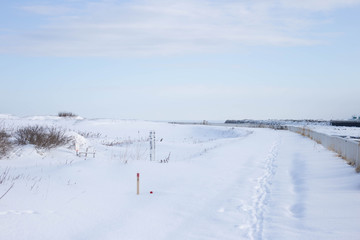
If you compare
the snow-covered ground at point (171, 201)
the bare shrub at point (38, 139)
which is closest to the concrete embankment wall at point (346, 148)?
the snow-covered ground at point (171, 201)

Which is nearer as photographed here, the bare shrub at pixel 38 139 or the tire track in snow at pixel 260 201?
the tire track in snow at pixel 260 201

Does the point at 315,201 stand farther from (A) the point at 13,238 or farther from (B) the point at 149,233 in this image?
(A) the point at 13,238

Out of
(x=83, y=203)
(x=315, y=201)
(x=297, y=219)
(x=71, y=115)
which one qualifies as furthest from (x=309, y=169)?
(x=71, y=115)

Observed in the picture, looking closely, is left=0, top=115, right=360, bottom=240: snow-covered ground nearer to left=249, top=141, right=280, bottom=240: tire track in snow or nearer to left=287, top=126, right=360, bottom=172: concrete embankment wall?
left=249, top=141, right=280, bottom=240: tire track in snow

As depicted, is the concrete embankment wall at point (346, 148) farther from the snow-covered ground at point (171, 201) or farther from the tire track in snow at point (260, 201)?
the tire track in snow at point (260, 201)

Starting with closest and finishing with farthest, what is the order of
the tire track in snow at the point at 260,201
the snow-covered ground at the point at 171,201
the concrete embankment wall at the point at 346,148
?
the snow-covered ground at the point at 171,201 → the tire track in snow at the point at 260,201 → the concrete embankment wall at the point at 346,148

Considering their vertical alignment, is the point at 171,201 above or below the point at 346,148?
below

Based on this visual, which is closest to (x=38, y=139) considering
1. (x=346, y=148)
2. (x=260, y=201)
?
(x=260, y=201)

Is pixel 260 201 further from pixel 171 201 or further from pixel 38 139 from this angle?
pixel 38 139

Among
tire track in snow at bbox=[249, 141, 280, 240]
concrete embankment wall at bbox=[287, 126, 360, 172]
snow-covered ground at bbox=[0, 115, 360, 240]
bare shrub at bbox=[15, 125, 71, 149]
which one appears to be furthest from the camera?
bare shrub at bbox=[15, 125, 71, 149]

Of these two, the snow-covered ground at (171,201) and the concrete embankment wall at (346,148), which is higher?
the concrete embankment wall at (346,148)

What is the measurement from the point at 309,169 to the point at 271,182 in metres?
3.72

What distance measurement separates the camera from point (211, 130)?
5544cm

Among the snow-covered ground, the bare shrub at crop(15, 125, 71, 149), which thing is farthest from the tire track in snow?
the bare shrub at crop(15, 125, 71, 149)
